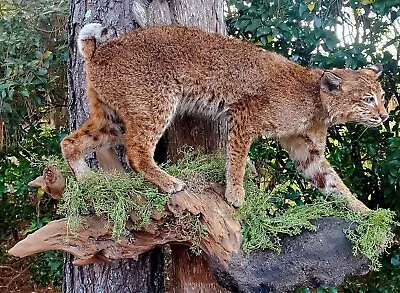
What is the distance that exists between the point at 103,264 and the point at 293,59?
1.65 meters

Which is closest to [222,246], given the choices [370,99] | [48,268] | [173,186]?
[173,186]

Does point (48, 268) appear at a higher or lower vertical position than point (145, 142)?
lower

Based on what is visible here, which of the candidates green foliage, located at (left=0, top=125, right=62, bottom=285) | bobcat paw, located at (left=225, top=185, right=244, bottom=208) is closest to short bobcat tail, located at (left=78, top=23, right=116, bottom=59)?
bobcat paw, located at (left=225, top=185, right=244, bottom=208)

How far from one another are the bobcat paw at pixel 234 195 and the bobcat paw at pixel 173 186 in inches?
7.3

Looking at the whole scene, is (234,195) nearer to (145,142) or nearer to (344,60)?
(145,142)

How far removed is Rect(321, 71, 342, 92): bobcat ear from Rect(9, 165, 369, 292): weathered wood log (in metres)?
0.59

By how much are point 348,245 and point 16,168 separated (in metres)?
2.60

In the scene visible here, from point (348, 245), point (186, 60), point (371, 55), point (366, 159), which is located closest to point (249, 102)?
point (186, 60)

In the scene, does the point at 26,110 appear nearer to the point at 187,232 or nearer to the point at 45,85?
the point at 45,85

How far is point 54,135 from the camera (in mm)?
4090

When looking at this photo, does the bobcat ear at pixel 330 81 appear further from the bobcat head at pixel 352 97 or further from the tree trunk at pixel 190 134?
the tree trunk at pixel 190 134

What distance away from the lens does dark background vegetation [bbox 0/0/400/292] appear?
3.35 metres

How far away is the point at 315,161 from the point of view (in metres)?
2.70

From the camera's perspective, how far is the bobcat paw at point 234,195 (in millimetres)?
2316
